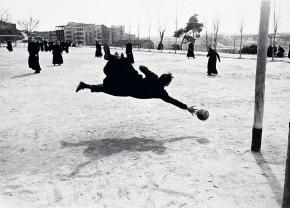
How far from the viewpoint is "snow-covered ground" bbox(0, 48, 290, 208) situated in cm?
400

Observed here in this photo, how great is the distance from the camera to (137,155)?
5.34 metres

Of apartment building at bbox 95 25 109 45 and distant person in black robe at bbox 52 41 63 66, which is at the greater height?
apartment building at bbox 95 25 109 45

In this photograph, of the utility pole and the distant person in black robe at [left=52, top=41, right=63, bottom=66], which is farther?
the distant person in black robe at [left=52, top=41, right=63, bottom=66]

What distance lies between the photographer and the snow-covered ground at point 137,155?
4.00 meters

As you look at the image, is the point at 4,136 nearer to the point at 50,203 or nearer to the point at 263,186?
the point at 50,203

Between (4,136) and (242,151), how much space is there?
13.9 ft

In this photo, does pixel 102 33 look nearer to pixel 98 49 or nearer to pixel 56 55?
pixel 98 49

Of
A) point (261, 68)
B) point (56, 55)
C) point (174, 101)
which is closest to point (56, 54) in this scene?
point (56, 55)

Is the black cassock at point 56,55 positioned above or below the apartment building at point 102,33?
below

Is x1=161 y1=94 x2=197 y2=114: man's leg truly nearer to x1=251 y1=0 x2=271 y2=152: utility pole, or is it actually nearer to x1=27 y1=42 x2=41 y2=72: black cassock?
x1=251 y1=0 x2=271 y2=152: utility pole

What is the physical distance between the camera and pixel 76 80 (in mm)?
14336

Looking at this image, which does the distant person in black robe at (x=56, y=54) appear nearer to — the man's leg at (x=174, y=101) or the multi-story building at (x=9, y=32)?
the man's leg at (x=174, y=101)

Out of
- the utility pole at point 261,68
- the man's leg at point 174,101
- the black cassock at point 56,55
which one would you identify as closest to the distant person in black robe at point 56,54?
the black cassock at point 56,55

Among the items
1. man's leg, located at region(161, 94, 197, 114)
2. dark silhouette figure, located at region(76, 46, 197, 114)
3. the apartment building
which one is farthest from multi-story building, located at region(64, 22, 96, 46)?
man's leg, located at region(161, 94, 197, 114)
